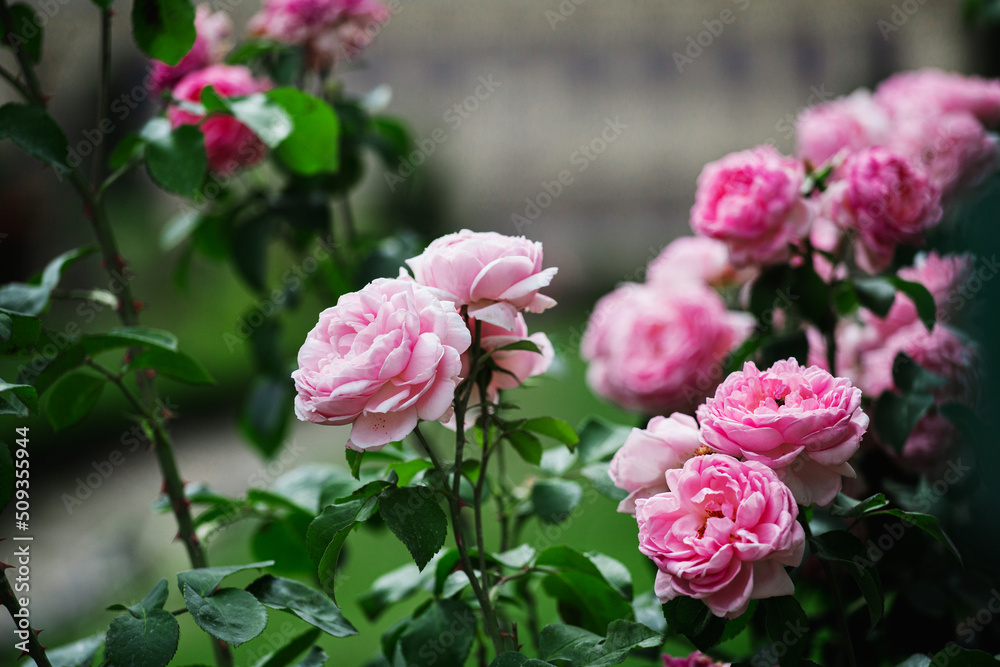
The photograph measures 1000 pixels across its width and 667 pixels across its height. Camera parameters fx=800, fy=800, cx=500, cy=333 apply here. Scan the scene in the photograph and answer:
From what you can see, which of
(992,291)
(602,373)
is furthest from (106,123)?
(992,291)

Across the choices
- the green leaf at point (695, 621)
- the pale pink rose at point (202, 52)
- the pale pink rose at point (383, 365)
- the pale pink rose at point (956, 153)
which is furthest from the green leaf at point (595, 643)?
the pale pink rose at point (202, 52)

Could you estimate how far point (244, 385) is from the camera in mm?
3311

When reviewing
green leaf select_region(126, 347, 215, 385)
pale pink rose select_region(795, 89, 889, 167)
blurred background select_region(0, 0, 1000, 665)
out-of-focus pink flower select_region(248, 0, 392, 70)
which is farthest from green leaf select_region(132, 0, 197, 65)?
blurred background select_region(0, 0, 1000, 665)

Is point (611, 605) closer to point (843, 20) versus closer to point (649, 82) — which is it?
point (649, 82)

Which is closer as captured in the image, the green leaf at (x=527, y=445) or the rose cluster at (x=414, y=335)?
the rose cluster at (x=414, y=335)

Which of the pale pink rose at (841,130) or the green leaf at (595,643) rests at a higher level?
the pale pink rose at (841,130)

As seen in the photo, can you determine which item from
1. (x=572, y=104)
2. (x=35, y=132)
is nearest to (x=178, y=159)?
(x=35, y=132)

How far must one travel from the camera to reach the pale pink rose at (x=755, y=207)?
0.57m

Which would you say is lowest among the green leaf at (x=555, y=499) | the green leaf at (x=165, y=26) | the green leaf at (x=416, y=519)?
the green leaf at (x=555, y=499)

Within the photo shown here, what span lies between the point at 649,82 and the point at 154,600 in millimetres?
4523

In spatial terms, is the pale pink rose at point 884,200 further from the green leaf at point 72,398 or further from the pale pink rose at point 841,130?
the green leaf at point 72,398

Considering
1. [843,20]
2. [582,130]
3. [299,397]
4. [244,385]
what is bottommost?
[244,385]

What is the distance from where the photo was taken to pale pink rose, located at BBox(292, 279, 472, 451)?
0.35 metres

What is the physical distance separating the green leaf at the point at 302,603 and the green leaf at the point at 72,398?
19 cm
